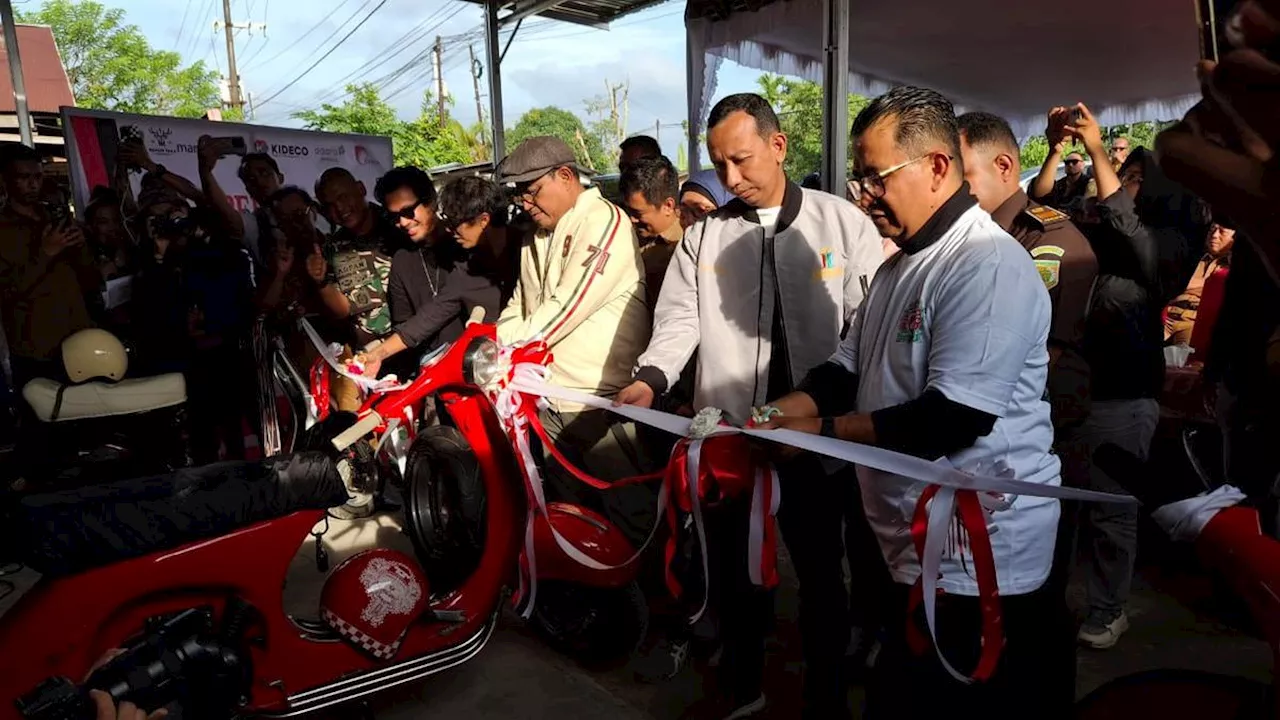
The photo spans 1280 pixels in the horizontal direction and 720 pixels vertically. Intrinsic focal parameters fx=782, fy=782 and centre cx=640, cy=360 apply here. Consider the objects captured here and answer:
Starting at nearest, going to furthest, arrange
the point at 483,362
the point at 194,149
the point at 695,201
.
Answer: the point at 483,362
the point at 695,201
the point at 194,149

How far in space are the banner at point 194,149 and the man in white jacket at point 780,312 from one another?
4411 mm

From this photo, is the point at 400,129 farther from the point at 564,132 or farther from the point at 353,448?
the point at 564,132

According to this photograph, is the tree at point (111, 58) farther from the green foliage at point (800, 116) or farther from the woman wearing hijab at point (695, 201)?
the woman wearing hijab at point (695, 201)

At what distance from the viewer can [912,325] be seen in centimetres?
149

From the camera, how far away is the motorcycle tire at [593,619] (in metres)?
2.60

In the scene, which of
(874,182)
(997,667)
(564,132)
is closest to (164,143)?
(874,182)

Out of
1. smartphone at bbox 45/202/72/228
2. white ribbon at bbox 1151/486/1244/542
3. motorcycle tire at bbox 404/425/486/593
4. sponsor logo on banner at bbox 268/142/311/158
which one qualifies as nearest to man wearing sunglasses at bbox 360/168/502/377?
motorcycle tire at bbox 404/425/486/593

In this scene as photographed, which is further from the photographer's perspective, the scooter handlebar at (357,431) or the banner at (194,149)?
the banner at (194,149)

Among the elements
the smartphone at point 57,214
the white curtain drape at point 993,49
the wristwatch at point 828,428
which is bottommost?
the wristwatch at point 828,428

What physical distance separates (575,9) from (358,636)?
20.2ft

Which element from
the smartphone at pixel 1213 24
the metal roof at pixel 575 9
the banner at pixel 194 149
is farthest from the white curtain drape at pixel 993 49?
the smartphone at pixel 1213 24

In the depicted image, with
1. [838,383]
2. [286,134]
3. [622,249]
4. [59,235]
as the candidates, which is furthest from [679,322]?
[286,134]

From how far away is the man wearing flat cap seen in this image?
2672 millimetres

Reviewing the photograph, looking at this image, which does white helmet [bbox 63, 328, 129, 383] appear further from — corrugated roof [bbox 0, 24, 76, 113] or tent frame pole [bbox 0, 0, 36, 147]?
corrugated roof [bbox 0, 24, 76, 113]
